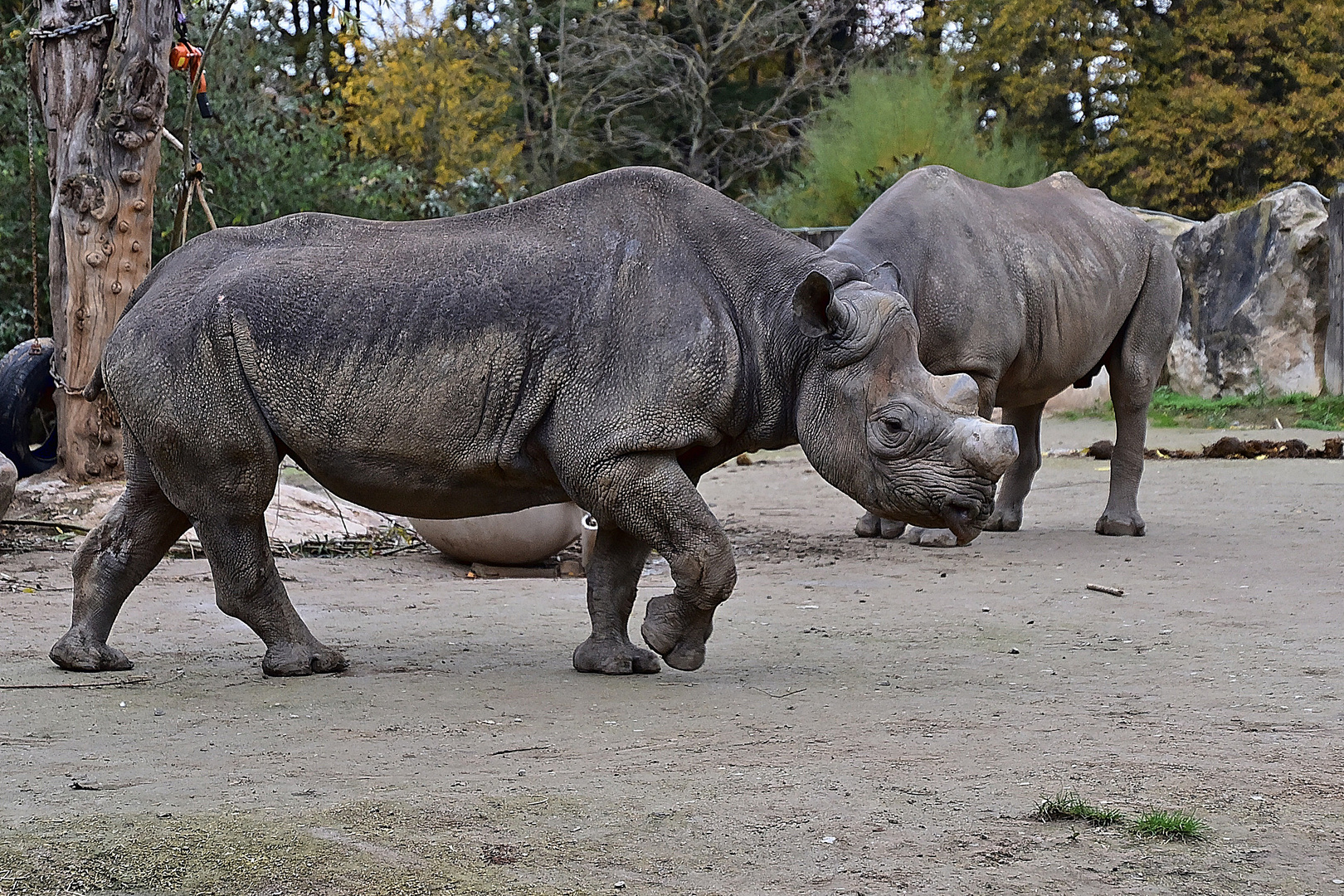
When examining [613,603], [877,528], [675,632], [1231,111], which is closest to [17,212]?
[877,528]

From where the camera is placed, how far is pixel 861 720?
446 centimetres

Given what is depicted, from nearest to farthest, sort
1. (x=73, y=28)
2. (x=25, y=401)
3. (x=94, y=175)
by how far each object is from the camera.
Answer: (x=73, y=28) → (x=94, y=175) → (x=25, y=401)

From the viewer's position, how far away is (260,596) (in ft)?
17.0

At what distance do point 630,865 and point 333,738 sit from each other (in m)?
1.45

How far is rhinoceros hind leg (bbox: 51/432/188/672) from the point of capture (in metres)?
5.30

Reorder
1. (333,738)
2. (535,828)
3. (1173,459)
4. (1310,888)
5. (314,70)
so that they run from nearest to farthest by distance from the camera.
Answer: (1310,888) → (535,828) → (333,738) → (1173,459) → (314,70)

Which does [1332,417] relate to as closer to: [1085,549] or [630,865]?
[1085,549]

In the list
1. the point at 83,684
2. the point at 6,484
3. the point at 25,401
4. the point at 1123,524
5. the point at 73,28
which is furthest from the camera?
the point at 25,401

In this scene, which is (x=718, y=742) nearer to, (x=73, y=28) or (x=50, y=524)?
(x=50, y=524)

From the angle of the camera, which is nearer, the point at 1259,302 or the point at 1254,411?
the point at 1254,411

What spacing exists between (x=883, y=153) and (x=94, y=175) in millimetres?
13070

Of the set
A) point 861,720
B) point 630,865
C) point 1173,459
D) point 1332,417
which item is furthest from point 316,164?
point 630,865

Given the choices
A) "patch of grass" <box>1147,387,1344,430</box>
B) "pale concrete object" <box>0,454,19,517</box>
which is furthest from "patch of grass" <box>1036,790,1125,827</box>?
"patch of grass" <box>1147,387,1344,430</box>

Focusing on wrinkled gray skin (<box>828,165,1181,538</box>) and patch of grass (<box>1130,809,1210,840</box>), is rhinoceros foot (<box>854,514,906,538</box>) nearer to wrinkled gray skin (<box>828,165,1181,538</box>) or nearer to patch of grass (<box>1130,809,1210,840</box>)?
wrinkled gray skin (<box>828,165,1181,538</box>)
